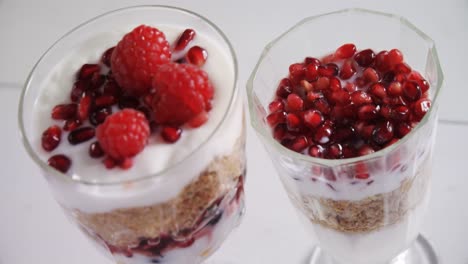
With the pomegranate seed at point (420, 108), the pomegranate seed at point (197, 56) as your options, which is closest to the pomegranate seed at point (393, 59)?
the pomegranate seed at point (420, 108)

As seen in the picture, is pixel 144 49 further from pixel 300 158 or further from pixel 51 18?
pixel 51 18

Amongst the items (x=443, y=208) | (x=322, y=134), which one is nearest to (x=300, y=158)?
(x=322, y=134)

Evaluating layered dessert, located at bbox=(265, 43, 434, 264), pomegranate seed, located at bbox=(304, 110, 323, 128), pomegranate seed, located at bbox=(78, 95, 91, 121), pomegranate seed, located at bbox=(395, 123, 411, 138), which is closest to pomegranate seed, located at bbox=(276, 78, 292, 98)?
layered dessert, located at bbox=(265, 43, 434, 264)

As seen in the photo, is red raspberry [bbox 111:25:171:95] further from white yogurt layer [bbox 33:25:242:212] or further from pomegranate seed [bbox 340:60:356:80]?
pomegranate seed [bbox 340:60:356:80]

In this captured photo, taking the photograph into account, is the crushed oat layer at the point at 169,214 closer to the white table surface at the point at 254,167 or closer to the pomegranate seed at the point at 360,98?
the pomegranate seed at the point at 360,98

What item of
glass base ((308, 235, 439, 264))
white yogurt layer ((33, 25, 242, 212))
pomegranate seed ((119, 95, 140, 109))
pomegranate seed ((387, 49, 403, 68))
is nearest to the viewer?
white yogurt layer ((33, 25, 242, 212))

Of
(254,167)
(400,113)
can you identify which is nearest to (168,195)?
(400,113)

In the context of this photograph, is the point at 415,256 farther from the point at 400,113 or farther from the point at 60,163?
the point at 60,163
